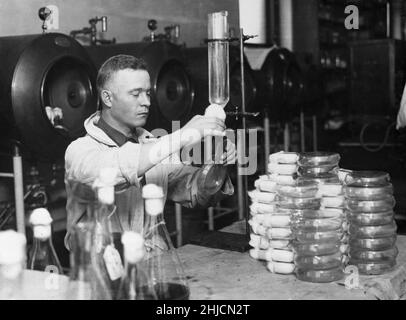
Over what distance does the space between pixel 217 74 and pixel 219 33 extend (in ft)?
0.47

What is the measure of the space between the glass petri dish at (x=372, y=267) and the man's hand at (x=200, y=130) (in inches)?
21.8

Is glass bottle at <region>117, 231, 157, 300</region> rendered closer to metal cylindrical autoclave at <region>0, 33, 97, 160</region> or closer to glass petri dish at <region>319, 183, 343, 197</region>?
glass petri dish at <region>319, 183, 343, 197</region>

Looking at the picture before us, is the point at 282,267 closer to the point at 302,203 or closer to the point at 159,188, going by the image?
the point at 302,203

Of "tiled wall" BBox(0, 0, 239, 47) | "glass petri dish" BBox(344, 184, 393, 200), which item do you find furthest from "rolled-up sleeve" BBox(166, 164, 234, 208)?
"tiled wall" BBox(0, 0, 239, 47)

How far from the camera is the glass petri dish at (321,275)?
1595mm

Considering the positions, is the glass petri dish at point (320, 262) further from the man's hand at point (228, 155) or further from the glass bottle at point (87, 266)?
→ the glass bottle at point (87, 266)

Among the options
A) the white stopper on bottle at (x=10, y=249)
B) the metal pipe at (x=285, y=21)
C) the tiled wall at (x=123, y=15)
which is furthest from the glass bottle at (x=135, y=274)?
the metal pipe at (x=285, y=21)

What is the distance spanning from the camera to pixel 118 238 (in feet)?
4.42

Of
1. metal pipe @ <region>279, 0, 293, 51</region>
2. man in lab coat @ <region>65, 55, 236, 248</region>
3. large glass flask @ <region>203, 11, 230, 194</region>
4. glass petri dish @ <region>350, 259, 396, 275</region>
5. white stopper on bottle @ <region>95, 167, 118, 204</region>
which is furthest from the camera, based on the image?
metal pipe @ <region>279, 0, 293, 51</region>

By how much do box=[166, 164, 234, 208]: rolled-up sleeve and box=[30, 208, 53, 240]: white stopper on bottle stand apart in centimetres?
85

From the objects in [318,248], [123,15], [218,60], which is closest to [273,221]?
[318,248]

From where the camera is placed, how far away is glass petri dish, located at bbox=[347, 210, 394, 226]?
170cm

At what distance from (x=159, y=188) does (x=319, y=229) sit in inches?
22.6
